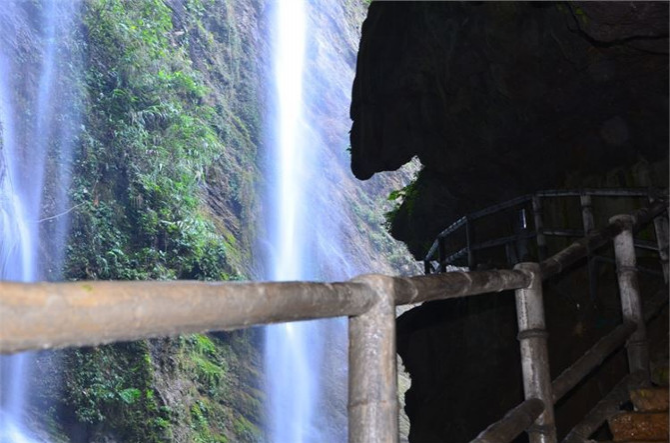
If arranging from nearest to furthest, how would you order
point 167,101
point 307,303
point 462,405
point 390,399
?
point 307,303 → point 390,399 → point 462,405 → point 167,101

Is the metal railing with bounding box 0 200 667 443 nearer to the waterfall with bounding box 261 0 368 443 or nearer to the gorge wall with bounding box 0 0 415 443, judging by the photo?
the gorge wall with bounding box 0 0 415 443

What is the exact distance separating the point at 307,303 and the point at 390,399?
43 centimetres

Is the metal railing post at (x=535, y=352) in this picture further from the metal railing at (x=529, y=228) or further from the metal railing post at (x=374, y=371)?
the metal railing at (x=529, y=228)

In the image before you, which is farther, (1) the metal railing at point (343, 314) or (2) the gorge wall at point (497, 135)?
(2) the gorge wall at point (497, 135)

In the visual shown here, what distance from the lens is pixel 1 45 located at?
23406mm

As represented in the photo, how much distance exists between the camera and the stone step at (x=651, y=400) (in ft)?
11.4

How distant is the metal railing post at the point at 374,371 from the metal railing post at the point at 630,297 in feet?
8.06

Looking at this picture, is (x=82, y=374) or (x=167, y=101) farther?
(x=167, y=101)

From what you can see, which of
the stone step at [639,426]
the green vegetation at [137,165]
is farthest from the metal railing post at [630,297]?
the green vegetation at [137,165]

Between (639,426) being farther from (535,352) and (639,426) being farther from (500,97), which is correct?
(500,97)

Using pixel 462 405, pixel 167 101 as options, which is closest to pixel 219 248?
pixel 167 101


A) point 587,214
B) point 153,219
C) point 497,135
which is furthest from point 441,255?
point 153,219

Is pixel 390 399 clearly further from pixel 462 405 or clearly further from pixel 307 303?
pixel 462 405

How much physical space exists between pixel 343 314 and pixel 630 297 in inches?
107
